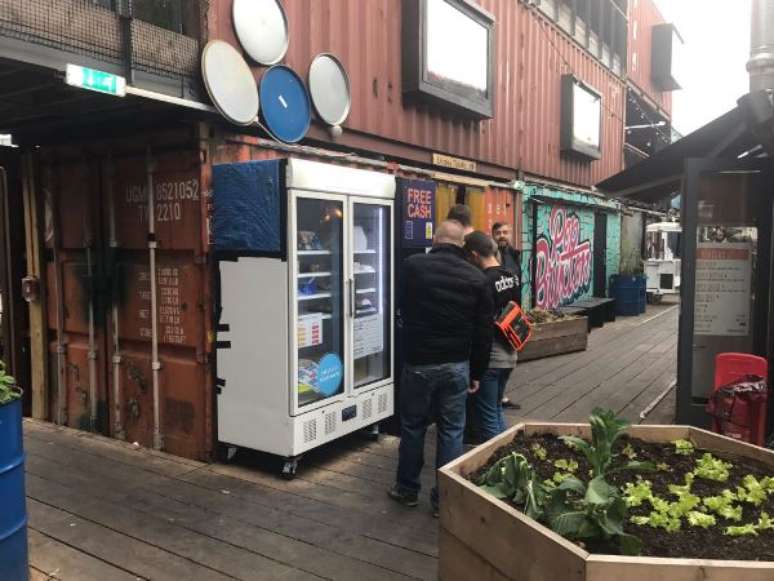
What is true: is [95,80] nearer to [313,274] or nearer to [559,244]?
[313,274]

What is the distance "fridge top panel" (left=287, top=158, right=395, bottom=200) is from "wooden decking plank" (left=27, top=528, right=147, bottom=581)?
2675 mm

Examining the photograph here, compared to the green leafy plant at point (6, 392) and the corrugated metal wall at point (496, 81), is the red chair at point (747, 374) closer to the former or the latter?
the corrugated metal wall at point (496, 81)

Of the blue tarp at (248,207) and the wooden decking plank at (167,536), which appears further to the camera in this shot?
the blue tarp at (248,207)

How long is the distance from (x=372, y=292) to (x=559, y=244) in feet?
25.8

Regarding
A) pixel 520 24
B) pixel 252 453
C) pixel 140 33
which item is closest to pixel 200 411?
pixel 252 453

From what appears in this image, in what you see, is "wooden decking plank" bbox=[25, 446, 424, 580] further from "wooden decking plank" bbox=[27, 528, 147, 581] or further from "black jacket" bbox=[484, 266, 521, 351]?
A: "black jacket" bbox=[484, 266, 521, 351]

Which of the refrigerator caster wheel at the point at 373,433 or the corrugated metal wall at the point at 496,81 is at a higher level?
the corrugated metal wall at the point at 496,81

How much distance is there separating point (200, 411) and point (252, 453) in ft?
1.78

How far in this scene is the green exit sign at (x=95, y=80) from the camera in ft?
12.6

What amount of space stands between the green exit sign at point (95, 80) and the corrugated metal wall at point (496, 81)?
127 centimetres

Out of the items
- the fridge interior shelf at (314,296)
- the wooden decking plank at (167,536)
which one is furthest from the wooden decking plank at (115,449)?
the fridge interior shelf at (314,296)

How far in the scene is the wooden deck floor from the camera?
12.2 ft

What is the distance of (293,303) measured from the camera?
15.8 ft

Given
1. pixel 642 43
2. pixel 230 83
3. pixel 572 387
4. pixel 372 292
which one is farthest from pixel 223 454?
pixel 642 43
